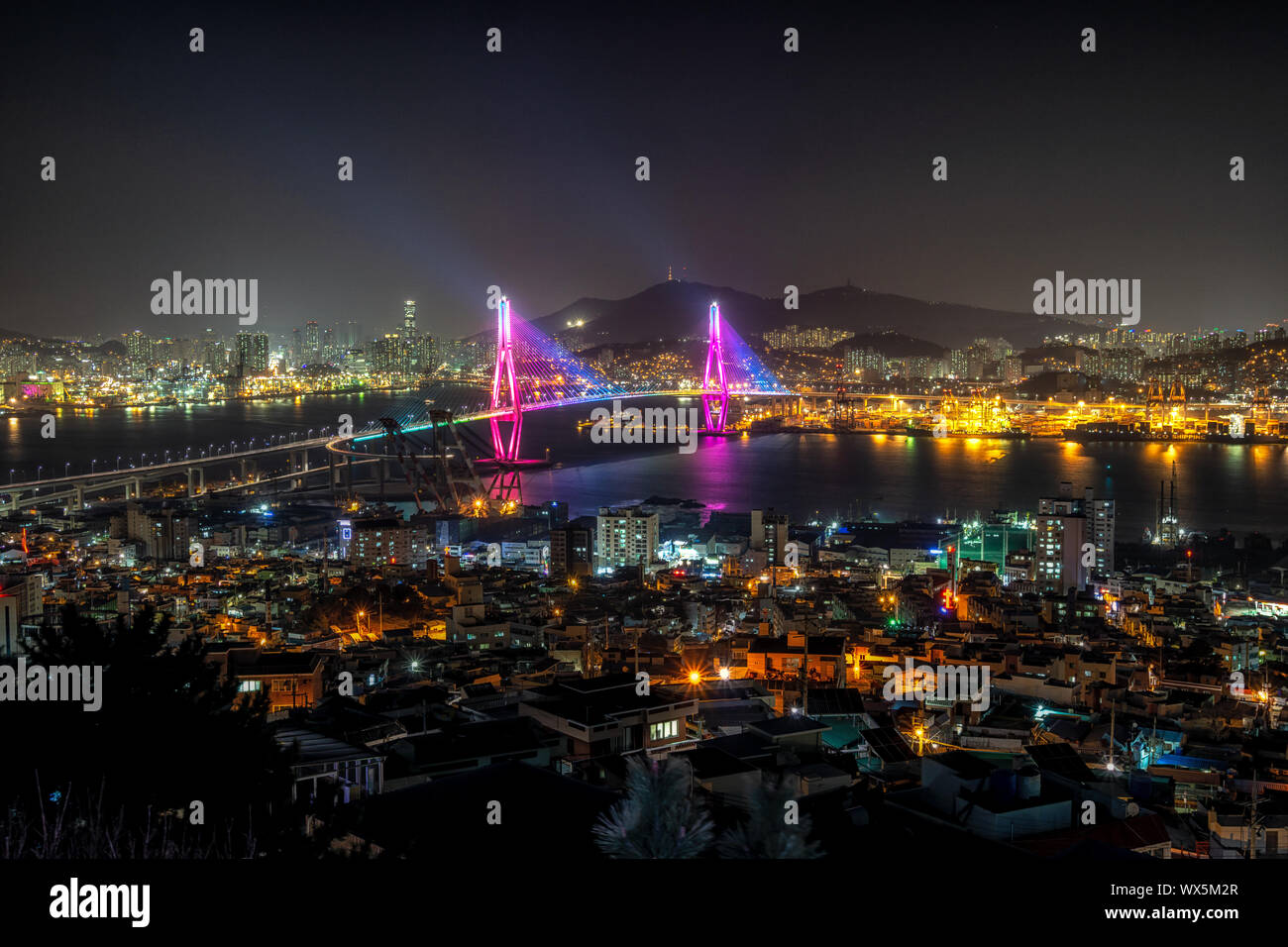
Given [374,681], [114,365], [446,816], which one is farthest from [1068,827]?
[114,365]

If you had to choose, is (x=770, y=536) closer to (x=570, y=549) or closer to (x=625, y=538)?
→ (x=625, y=538)

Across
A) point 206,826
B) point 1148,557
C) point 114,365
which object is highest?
point 114,365

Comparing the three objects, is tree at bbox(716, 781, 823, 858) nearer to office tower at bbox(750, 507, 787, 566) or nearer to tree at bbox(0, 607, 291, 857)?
tree at bbox(0, 607, 291, 857)

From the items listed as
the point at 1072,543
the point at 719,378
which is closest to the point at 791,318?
the point at 719,378

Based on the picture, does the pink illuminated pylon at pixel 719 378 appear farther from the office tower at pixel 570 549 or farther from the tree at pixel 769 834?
the tree at pixel 769 834
